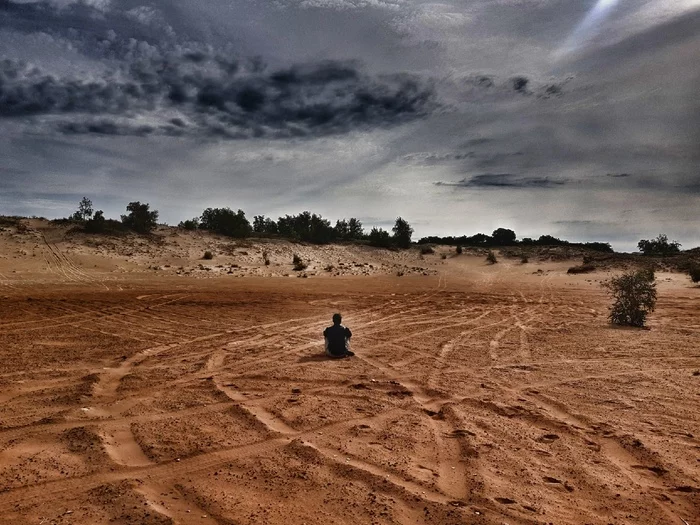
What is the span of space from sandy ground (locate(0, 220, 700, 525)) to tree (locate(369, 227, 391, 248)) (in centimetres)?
2928

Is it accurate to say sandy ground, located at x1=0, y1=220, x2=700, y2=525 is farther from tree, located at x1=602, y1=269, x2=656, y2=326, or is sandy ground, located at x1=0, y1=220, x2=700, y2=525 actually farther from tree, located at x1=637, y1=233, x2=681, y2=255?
tree, located at x1=637, y1=233, x2=681, y2=255

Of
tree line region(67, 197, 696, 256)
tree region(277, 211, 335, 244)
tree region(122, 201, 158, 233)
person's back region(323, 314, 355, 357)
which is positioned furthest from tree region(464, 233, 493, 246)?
person's back region(323, 314, 355, 357)

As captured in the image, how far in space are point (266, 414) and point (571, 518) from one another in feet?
10.7

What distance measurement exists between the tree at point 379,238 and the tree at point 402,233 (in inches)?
37.9

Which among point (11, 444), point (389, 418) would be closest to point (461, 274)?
point (389, 418)

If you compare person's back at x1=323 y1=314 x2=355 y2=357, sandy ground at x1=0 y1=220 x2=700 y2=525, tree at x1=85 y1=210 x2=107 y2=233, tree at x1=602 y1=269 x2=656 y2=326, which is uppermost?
tree at x1=85 y1=210 x2=107 y2=233

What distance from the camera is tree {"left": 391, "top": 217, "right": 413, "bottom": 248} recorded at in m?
43.5

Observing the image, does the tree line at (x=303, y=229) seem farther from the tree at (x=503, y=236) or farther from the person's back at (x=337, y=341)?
the person's back at (x=337, y=341)

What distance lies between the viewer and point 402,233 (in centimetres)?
4412

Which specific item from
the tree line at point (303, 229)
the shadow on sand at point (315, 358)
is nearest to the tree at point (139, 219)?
the tree line at point (303, 229)

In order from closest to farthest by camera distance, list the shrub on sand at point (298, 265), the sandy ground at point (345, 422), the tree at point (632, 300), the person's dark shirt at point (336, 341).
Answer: the sandy ground at point (345, 422) → the person's dark shirt at point (336, 341) → the tree at point (632, 300) → the shrub on sand at point (298, 265)

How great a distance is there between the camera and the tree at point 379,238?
41938 mm

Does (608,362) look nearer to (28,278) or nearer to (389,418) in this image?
(389,418)

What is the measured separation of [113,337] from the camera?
9.91 meters
